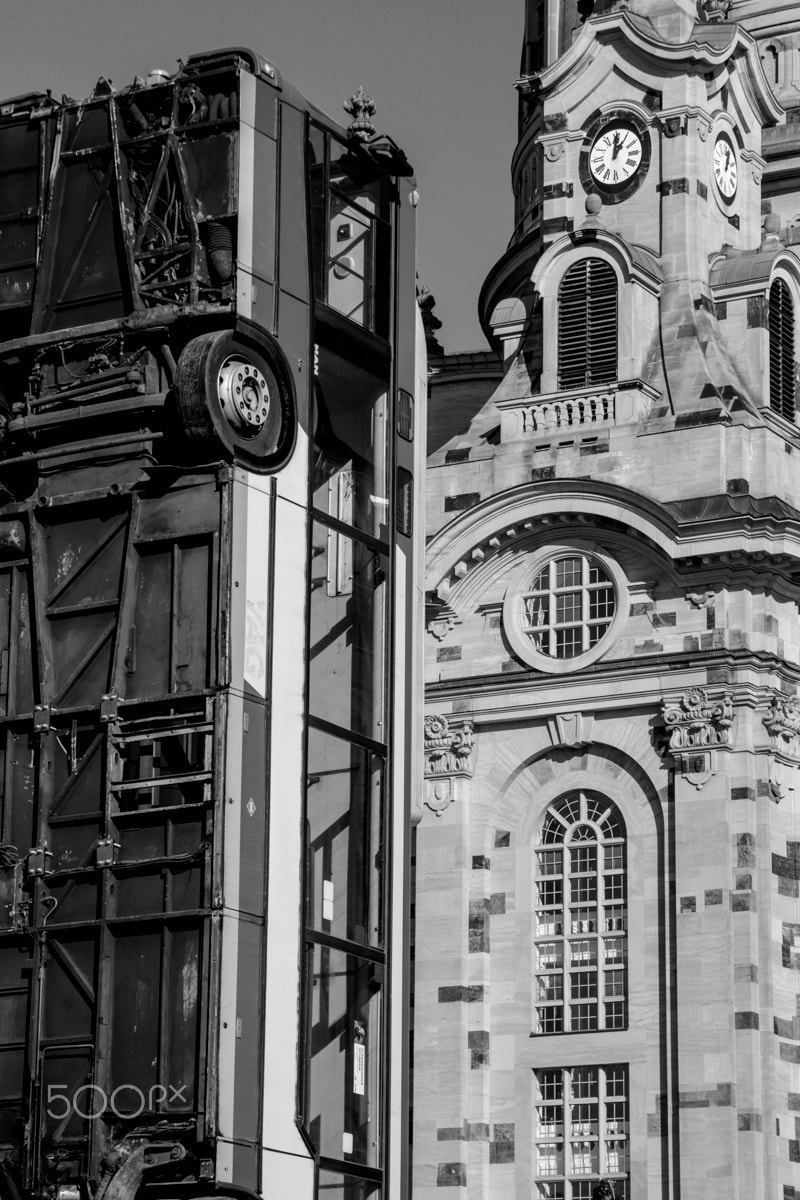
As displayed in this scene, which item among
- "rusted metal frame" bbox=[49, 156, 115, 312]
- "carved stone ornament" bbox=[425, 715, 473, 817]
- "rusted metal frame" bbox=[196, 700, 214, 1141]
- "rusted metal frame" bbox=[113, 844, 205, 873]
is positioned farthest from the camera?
"carved stone ornament" bbox=[425, 715, 473, 817]

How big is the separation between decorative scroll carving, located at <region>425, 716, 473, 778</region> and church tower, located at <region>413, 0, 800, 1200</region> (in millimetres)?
57

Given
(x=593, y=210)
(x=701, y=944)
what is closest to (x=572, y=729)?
(x=701, y=944)

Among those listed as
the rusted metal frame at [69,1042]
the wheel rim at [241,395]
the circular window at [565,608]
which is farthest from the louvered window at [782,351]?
the rusted metal frame at [69,1042]

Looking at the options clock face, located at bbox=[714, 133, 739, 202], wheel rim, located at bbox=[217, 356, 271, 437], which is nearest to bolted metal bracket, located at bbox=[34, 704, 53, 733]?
wheel rim, located at bbox=[217, 356, 271, 437]

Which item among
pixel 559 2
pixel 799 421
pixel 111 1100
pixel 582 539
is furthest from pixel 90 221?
pixel 559 2

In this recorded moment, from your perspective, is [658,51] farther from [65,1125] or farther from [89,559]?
[65,1125]

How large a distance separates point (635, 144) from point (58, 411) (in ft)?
86.5

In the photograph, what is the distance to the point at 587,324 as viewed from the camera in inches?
2265

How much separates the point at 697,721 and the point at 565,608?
4165 mm

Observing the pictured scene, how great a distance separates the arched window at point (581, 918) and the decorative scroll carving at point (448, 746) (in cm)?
203

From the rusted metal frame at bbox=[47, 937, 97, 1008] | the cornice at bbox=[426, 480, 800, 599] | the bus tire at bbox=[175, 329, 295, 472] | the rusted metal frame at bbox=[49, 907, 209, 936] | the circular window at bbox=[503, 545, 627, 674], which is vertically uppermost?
the cornice at bbox=[426, 480, 800, 599]

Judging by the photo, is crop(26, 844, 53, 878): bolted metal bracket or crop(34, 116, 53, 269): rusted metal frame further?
crop(34, 116, 53, 269): rusted metal frame

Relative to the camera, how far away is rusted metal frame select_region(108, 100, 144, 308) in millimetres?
34812

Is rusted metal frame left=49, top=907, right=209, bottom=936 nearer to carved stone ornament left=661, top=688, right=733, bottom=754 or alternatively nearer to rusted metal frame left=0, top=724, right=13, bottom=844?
rusted metal frame left=0, top=724, right=13, bottom=844
